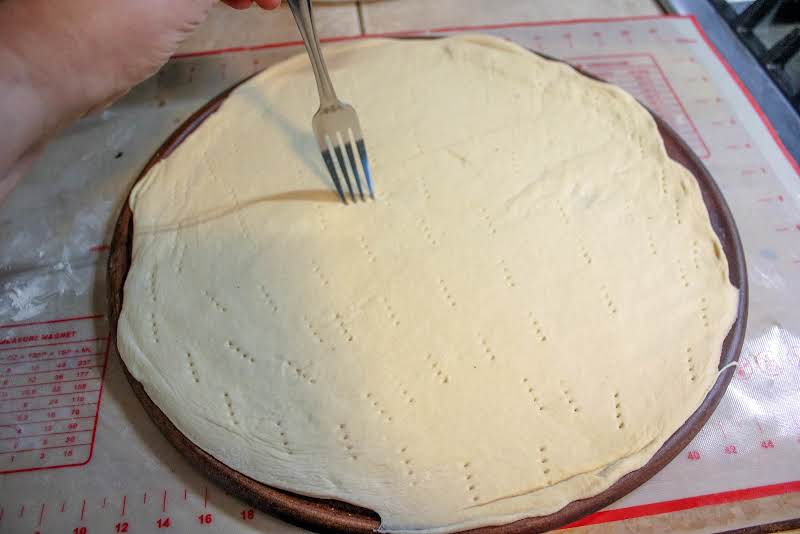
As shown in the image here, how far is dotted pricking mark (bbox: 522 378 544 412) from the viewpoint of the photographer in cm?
82

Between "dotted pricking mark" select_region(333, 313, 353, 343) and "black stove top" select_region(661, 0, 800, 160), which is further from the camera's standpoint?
"black stove top" select_region(661, 0, 800, 160)

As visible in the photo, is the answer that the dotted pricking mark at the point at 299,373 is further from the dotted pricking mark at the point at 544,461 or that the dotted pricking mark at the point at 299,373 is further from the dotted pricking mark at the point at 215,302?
the dotted pricking mark at the point at 544,461

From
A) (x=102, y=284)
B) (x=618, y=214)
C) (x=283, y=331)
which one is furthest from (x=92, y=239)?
(x=618, y=214)

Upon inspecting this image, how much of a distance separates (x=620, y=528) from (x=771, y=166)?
3.00 feet

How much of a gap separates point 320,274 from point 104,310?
46cm

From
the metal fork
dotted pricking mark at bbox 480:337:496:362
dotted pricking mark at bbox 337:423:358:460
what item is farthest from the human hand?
dotted pricking mark at bbox 480:337:496:362

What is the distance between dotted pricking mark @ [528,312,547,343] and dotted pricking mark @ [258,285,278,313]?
1.47ft

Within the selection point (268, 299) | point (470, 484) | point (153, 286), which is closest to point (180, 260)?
point (153, 286)

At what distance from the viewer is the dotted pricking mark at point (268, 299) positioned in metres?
0.90

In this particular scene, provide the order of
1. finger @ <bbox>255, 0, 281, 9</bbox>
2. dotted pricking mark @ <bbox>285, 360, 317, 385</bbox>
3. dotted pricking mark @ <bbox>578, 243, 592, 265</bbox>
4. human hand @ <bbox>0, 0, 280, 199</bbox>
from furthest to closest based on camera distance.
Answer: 1. finger @ <bbox>255, 0, 281, 9</bbox>
2. dotted pricking mark @ <bbox>578, 243, 592, 265</bbox>
3. dotted pricking mark @ <bbox>285, 360, 317, 385</bbox>
4. human hand @ <bbox>0, 0, 280, 199</bbox>

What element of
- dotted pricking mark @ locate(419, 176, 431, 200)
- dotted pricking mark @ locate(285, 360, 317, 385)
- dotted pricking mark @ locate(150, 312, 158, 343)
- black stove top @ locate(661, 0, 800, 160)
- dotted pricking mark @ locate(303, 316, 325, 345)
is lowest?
dotted pricking mark @ locate(150, 312, 158, 343)

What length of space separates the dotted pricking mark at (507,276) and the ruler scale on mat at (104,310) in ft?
1.28

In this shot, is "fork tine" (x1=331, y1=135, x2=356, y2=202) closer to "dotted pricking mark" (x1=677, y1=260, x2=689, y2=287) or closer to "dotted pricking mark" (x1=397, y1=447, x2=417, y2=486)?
"dotted pricking mark" (x1=397, y1=447, x2=417, y2=486)

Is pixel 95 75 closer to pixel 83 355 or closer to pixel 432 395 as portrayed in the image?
pixel 83 355
